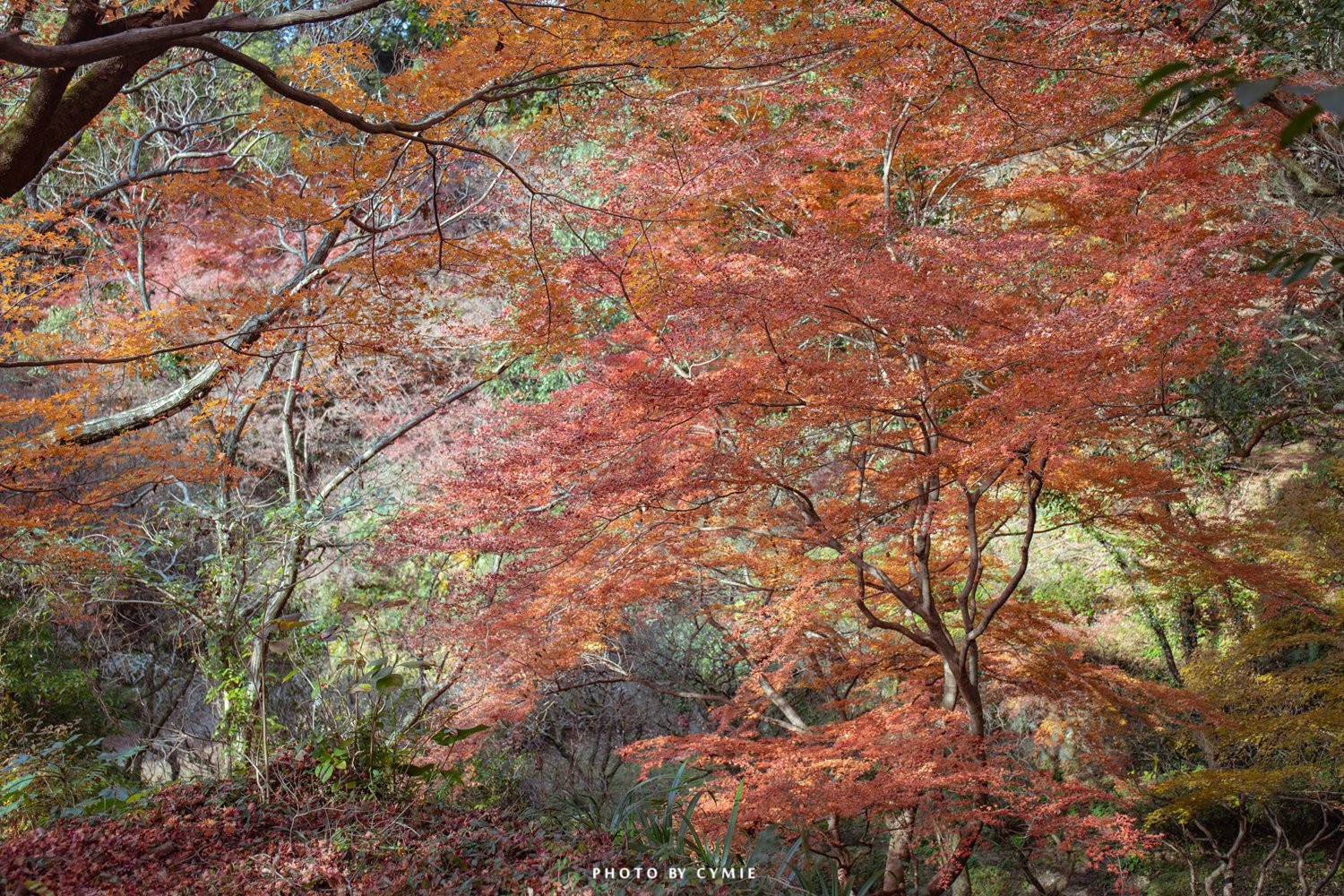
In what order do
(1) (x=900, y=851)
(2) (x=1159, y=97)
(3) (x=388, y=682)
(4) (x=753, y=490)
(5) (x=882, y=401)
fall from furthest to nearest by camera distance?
(4) (x=753, y=490), (1) (x=900, y=851), (5) (x=882, y=401), (3) (x=388, y=682), (2) (x=1159, y=97)

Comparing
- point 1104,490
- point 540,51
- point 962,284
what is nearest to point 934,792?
point 1104,490

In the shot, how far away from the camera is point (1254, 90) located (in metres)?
0.81

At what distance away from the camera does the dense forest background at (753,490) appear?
3.52 metres

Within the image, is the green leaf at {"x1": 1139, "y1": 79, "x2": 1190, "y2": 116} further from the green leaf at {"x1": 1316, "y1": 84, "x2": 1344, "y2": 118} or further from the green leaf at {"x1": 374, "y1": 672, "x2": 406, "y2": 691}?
the green leaf at {"x1": 374, "y1": 672, "x2": 406, "y2": 691}

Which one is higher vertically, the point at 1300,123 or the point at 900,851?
the point at 1300,123

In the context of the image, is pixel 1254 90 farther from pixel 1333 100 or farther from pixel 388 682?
pixel 388 682

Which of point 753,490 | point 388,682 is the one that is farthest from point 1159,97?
point 753,490

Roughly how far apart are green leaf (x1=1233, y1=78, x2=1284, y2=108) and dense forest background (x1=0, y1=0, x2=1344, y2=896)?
2.26m

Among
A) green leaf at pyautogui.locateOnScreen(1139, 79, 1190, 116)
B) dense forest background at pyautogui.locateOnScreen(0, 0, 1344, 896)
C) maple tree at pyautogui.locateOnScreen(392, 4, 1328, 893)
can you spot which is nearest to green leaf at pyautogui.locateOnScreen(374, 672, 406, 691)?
dense forest background at pyautogui.locateOnScreen(0, 0, 1344, 896)

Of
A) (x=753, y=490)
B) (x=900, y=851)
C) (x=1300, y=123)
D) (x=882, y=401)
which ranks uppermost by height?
(x=882, y=401)

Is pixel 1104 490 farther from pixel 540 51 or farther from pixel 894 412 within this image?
pixel 540 51

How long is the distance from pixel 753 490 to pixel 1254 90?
5839 millimetres

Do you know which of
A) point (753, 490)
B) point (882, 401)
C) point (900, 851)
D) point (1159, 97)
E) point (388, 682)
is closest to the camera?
point (1159, 97)

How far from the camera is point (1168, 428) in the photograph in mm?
7629
